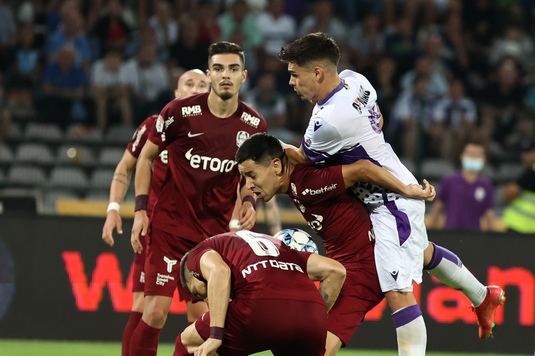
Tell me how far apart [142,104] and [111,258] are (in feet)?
12.4

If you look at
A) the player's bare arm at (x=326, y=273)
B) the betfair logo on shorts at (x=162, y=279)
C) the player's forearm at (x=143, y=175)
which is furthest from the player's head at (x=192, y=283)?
the player's forearm at (x=143, y=175)

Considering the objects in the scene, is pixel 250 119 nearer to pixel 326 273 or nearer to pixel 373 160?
pixel 373 160

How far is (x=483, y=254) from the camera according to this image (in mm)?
9383

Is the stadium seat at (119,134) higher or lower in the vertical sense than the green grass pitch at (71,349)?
higher

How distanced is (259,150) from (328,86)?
2.30 feet

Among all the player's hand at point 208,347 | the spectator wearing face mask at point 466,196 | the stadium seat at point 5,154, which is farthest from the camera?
the stadium seat at point 5,154

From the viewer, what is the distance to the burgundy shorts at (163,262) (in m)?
6.11

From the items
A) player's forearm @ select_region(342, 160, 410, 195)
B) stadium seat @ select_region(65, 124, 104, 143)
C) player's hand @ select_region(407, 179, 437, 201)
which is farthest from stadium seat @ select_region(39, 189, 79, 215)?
player's hand @ select_region(407, 179, 437, 201)

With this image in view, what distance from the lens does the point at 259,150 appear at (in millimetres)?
5125

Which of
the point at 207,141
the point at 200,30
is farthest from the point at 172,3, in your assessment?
the point at 207,141

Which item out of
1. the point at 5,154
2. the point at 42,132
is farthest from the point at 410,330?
the point at 42,132

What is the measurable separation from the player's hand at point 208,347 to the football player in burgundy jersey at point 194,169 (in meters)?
1.62

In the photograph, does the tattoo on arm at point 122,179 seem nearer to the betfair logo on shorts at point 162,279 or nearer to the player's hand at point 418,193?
the betfair logo on shorts at point 162,279

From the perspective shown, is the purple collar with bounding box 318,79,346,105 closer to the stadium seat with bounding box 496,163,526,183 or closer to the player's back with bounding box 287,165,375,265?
the player's back with bounding box 287,165,375,265
